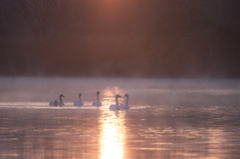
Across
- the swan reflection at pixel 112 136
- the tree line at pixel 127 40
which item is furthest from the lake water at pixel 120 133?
the tree line at pixel 127 40

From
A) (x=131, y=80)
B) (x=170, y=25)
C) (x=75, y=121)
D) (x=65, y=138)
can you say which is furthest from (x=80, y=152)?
(x=170, y=25)

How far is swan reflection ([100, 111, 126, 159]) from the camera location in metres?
11.2

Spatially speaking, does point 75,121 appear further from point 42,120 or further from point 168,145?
point 168,145

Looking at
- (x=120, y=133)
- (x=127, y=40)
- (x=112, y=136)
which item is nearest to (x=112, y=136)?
(x=112, y=136)

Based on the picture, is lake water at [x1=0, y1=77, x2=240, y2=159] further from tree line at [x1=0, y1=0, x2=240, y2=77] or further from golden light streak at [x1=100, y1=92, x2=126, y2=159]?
tree line at [x1=0, y1=0, x2=240, y2=77]

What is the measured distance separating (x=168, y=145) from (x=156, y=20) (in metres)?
53.4

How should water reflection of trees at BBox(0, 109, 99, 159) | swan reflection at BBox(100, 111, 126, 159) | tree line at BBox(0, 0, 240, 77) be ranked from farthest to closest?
tree line at BBox(0, 0, 240, 77) < water reflection of trees at BBox(0, 109, 99, 159) < swan reflection at BBox(100, 111, 126, 159)

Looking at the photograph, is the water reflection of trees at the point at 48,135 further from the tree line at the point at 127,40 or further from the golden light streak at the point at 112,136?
the tree line at the point at 127,40

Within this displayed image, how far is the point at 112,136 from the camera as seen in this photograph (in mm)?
13828

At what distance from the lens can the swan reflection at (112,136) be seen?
1121 cm

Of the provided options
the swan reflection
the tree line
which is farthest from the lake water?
the tree line

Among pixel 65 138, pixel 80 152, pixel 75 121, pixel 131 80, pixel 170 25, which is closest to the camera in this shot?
pixel 80 152

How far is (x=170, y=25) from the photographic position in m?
64.2

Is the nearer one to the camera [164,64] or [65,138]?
[65,138]
